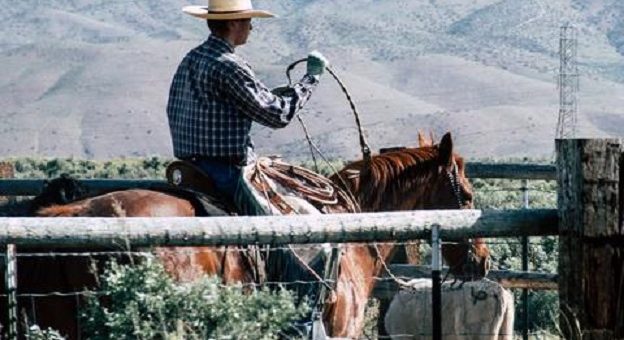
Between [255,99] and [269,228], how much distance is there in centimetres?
151

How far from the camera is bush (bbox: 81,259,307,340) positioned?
6426 millimetres

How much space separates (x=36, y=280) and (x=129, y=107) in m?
172

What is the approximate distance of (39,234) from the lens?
6586 millimetres

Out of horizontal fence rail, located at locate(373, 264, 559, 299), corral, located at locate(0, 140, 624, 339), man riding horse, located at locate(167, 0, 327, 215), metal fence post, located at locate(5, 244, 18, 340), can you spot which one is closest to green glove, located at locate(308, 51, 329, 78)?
man riding horse, located at locate(167, 0, 327, 215)

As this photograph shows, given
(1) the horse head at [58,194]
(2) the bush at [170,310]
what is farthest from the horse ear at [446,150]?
(2) the bush at [170,310]

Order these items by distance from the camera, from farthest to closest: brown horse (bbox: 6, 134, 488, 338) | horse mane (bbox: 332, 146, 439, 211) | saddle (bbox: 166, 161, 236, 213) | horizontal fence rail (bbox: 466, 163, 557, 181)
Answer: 1. horizontal fence rail (bbox: 466, 163, 557, 181)
2. horse mane (bbox: 332, 146, 439, 211)
3. saddle (bbox: 166, 161, 236, 213)
4. brown horse (bbox: 6, 134, 488, 338)

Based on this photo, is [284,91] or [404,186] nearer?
[284,91]

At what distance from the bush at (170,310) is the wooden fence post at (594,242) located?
1.36 metres

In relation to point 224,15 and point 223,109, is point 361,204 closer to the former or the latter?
point 223,109


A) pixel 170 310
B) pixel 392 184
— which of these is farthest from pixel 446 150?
pixel 170 310

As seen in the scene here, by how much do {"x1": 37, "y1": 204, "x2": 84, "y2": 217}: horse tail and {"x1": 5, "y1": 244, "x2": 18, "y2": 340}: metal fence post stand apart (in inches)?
29.1

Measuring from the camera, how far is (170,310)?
6488 millimetres

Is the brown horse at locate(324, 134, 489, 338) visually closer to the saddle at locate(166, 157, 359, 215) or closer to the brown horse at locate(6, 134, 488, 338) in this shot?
the brown horse at locate(6, 134, 488, 338)

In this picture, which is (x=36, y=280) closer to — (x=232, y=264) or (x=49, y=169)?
(x=232, y=264)
